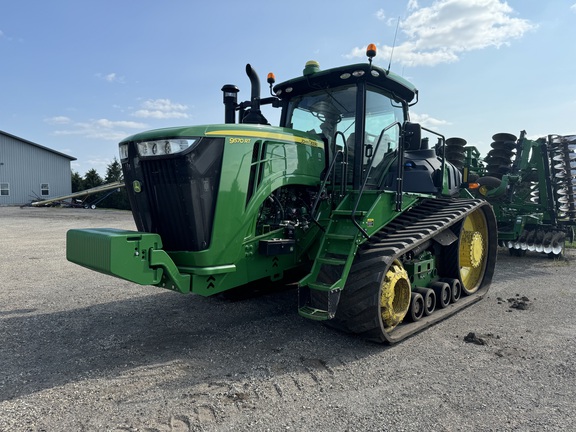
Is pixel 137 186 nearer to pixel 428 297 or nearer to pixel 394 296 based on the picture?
pixel 394 296

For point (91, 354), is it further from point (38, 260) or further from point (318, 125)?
point (38, 260)

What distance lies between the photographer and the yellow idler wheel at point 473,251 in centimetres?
629

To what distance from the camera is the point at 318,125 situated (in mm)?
5289

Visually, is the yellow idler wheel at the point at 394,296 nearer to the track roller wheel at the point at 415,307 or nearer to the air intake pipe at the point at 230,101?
the track roller wheel at the point at 415,307

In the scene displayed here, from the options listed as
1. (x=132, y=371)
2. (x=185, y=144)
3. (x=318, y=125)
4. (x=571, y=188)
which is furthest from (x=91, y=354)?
(x=571, y=188)

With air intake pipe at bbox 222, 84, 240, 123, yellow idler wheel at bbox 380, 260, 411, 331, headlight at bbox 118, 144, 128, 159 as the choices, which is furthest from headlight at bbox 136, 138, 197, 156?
yellow idler wheel at bbox 380, 260, 411, 331

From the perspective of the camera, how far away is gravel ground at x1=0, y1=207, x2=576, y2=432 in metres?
3.00

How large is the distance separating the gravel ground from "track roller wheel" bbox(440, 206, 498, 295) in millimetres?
486

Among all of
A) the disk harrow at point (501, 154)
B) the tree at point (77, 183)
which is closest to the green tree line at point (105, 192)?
the tree at point (77, 183)

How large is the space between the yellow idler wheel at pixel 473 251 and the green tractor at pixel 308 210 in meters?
0.39

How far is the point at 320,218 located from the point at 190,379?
85.6 inches

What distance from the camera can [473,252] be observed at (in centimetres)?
629

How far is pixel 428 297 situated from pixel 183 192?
3.04 m

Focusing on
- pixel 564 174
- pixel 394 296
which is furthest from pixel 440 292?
pixel 564 174
